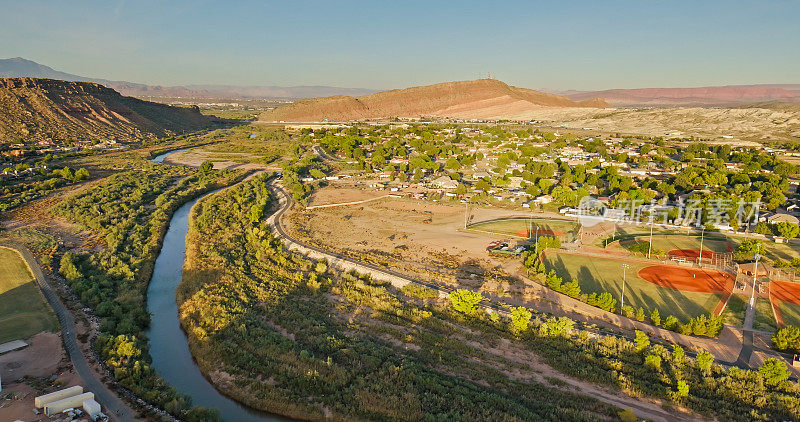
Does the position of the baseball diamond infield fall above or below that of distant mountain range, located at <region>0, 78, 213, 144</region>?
below

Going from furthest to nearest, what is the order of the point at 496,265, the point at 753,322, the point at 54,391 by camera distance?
the point at 496,265 → the point at 753,322 → the point at 54,391

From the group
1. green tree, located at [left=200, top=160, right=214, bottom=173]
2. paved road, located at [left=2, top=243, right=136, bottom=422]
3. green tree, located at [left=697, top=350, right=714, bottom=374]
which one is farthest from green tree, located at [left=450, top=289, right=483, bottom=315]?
green tree, located at [left=200, top=160, right=214, bottom=173]

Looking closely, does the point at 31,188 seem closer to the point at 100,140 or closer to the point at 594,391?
the point at 100,140

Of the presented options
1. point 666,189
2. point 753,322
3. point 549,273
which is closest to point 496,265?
point 549,273

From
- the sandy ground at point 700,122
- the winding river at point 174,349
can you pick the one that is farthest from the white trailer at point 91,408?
the sandy ground at point 700,122

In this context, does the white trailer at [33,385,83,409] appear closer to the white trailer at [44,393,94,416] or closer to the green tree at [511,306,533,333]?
the white trailer at [44,393,94,416]

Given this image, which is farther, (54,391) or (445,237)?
(445,237)

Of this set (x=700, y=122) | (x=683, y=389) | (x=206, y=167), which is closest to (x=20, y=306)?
(x=683, y=389)
